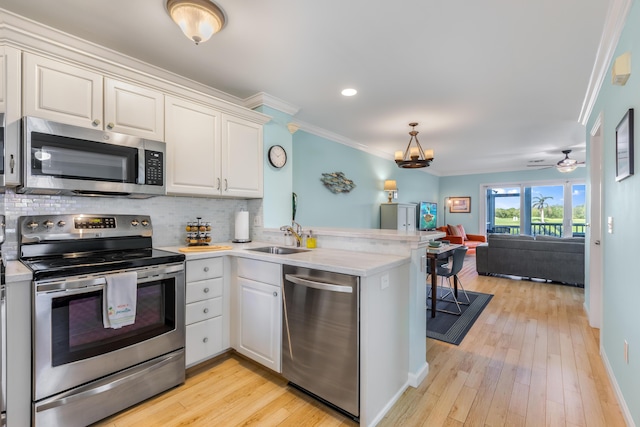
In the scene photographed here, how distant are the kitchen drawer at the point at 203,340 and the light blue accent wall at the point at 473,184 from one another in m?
8.63

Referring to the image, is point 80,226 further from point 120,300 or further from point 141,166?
point 120,300

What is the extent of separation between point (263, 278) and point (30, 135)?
166 cm

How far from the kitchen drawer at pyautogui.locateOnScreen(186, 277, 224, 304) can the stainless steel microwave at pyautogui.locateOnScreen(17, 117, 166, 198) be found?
30.4 inches

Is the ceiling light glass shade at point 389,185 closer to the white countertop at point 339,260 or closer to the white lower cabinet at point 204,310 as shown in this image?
the white countertop at point 339,260

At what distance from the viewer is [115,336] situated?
1846 millimetres

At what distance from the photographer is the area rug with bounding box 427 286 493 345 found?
301cm

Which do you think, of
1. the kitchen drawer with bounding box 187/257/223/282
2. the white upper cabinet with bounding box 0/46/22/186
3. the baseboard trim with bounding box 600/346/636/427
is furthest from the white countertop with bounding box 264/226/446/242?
the white upper cabinet with bounding box 0/46/22/186

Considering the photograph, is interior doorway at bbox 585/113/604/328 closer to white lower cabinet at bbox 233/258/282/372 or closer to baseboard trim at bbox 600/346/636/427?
baseboard trim at bbox 600/346/636/427

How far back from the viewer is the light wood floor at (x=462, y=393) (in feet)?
5.90

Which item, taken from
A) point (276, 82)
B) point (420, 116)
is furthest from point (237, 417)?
point (420, 116)

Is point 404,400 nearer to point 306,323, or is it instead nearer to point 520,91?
point 306,323

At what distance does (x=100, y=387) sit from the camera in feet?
5.77

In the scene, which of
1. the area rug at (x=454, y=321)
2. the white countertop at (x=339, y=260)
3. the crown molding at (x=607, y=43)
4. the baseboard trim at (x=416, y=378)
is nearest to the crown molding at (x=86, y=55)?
the white countertop at (x=339, y=260)

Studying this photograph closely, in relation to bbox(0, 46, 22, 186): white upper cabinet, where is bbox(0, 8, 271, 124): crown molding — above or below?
above
